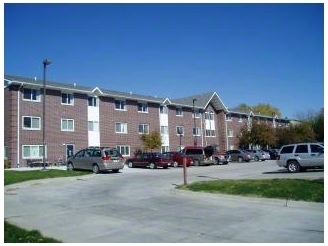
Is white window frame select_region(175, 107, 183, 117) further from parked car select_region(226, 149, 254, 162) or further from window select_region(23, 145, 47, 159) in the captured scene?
window select_region(23, 145, 47, 159)

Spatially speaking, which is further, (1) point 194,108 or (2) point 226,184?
(1) point 194,108

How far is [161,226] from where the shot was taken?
9.09 m

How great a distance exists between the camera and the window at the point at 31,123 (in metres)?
36.2

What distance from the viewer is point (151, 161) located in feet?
114

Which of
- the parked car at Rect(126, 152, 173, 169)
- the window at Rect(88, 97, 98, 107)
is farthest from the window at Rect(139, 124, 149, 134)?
the parked car at Rect(126, 152, 173, 169)

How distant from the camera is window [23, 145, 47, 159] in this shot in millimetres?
35969

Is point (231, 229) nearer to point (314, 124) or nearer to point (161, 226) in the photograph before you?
point (161, 226)

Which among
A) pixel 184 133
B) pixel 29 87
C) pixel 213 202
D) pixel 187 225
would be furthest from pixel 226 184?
pixel 184 133

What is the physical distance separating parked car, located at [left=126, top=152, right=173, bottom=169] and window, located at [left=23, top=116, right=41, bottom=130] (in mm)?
8977

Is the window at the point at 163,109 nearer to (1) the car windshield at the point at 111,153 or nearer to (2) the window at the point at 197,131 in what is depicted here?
(2) the window at the point at 197,131

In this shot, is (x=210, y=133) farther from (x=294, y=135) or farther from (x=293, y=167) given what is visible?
(x=293, y=167)

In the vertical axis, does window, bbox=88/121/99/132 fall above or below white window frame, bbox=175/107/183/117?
below
